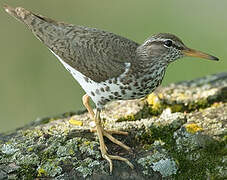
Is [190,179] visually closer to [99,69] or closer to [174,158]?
[174,158]

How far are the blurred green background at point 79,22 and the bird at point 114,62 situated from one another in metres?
5.07

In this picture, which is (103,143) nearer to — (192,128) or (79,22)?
(192,128)

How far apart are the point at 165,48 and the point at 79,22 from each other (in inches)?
289

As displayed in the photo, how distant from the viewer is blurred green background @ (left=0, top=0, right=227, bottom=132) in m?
12.0

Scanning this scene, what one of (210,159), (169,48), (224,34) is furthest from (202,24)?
(210,159)

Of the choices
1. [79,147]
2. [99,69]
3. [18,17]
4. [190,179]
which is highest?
[18,17]

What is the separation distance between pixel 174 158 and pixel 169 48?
69.4 inches

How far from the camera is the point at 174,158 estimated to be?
611cm

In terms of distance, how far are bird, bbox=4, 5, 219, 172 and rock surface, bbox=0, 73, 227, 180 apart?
0.29 m

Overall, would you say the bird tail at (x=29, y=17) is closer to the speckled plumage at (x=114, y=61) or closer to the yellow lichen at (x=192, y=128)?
the speckled plumage at (x=114, y=61)

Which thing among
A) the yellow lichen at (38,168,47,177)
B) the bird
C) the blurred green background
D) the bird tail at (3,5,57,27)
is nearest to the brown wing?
the bird

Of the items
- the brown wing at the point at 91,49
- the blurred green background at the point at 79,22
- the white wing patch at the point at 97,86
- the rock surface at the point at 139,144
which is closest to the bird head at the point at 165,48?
the brown wing at the point at 91,49

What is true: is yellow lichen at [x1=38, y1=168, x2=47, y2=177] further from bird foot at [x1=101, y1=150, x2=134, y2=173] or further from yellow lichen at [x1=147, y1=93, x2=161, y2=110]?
yellow lichen at [x1=147, y1=93, x2=161, y2=110]

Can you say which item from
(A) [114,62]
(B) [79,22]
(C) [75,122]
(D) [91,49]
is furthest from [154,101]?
(B) [79,22]
